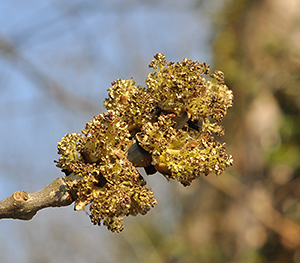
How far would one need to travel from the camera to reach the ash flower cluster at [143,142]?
957 millimetres

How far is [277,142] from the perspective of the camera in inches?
169

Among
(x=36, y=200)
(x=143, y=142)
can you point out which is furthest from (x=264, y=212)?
(x=36, y=200)

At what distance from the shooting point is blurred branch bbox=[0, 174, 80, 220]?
93cm

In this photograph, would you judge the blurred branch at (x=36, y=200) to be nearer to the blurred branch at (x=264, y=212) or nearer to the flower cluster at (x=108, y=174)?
the flower cluster at (x=108, y=174)

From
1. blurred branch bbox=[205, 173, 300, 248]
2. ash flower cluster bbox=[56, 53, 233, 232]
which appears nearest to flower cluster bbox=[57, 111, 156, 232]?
ash flower cluster bbox=[56, 53, 233, 232]

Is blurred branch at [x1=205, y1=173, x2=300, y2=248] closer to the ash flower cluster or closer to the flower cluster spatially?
the ash flower cluster

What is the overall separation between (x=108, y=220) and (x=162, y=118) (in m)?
0.34

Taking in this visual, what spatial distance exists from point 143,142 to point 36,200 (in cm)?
35

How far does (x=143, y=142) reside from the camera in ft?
3.26

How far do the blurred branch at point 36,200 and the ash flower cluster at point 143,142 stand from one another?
0.04 m

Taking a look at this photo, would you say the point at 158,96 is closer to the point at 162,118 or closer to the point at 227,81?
the point at 162,118

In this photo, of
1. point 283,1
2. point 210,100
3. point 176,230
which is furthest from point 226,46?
point 210,100

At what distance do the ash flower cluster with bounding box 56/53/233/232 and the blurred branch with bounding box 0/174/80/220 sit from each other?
0.13 ft

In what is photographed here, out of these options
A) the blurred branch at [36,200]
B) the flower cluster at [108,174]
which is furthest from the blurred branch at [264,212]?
the blurred branch at [36,200]
